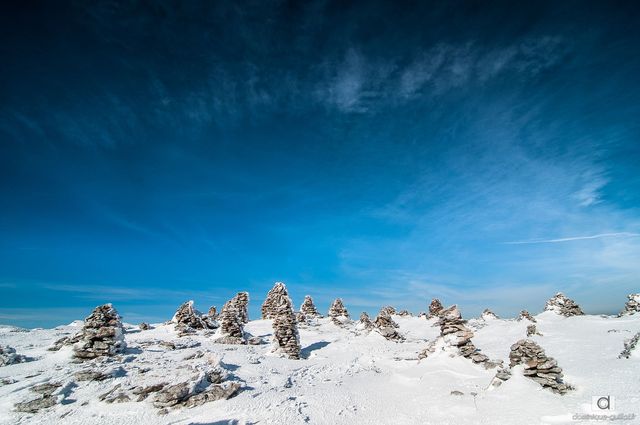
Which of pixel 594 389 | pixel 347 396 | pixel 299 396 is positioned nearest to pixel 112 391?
pixel 299 396

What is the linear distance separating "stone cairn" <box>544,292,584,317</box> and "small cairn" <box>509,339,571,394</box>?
39.0m

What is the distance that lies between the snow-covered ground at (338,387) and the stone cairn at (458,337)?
2.15 feet

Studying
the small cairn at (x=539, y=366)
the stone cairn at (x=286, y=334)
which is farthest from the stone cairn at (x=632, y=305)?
the stone cairn at (x=286, y=334)

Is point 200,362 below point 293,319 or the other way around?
below

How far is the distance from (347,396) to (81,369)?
45.6ft

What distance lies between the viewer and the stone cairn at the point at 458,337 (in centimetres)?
2094

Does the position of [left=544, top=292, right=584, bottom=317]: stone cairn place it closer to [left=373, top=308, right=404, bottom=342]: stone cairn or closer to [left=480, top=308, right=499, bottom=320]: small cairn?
[left=480, top=308, right=499, bottom=320]: small cairn

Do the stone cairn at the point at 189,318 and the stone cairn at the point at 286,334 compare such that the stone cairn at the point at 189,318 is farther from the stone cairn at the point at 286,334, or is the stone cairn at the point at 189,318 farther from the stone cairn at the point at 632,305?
the stone cairn at the point at 632,305

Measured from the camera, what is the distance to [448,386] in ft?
57.6

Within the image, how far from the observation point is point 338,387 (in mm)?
18469

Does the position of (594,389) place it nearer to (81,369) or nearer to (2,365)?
(81,369)

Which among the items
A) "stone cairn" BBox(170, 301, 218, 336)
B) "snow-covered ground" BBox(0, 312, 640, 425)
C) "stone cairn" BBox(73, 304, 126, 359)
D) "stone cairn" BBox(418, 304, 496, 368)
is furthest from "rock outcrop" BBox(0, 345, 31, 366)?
"stone cairn" BBox(418, 304, 496, 368)

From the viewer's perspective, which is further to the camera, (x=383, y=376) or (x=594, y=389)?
(x=383, y=376)

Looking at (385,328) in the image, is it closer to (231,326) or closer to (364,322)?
(364,322)
